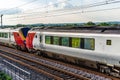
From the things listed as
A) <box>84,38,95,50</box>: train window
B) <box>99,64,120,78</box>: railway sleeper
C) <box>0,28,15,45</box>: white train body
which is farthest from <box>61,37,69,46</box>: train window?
<box>0,28,15,45</box>: white train body

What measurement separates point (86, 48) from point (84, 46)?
0.29 m

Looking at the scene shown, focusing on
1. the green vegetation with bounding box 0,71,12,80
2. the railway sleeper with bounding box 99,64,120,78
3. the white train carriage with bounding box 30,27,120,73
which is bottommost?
the green vegetation with bounding box 0,71,12,80

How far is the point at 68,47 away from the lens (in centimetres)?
1938

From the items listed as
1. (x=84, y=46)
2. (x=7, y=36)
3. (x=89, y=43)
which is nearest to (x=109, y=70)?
(x=89, y=43)

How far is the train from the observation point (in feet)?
49.1

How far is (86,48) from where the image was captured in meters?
17.2

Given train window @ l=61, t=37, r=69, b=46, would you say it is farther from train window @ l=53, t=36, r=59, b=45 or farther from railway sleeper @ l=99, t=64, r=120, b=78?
railway sleeper @ l=99, t=64, r=120, b=78

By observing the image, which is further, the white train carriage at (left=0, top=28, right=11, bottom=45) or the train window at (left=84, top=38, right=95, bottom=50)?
the white train carriage at (left=0, top=28, right=11, bottom=45)

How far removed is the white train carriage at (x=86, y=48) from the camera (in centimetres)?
1488

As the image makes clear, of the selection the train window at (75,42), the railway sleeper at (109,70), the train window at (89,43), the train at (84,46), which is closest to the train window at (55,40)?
the train at (84,46)

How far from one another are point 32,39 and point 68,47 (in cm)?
859

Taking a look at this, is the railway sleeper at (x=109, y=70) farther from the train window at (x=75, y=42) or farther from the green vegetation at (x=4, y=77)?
the green vegetation at (x=4, y=77)

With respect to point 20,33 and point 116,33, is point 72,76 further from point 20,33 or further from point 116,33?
point 20,33

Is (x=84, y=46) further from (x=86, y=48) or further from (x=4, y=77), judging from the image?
(x=4, y=77)
